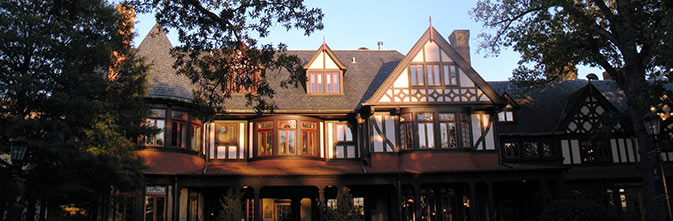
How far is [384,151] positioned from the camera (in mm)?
26359

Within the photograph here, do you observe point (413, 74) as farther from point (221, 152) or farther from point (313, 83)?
point (221, 152)

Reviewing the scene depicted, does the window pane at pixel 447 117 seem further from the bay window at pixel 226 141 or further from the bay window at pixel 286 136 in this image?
the bay window at pixel 226 141

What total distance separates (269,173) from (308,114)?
155 inches

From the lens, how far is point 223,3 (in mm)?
13398

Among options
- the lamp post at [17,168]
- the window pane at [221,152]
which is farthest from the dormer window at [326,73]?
the lamp post at [17,168]

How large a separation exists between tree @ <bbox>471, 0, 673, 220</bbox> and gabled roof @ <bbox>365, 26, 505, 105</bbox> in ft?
8.94

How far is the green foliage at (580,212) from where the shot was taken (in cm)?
1928

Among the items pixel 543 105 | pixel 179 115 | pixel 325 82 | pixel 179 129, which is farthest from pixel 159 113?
pixel 543 105

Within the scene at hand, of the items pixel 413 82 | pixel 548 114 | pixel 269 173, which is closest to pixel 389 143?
pixel 413 82

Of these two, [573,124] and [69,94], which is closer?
[69,94]

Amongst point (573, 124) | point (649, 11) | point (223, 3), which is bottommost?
point (573, 124)

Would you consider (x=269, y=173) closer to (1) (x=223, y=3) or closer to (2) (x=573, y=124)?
(1) (x=223, y=3)

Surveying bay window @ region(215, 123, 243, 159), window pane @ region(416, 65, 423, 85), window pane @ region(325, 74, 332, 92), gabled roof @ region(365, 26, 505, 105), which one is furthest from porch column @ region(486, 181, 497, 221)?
bay window @ region(215, 123, 243, 159)

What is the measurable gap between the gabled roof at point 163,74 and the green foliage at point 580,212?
15828 millimetres
